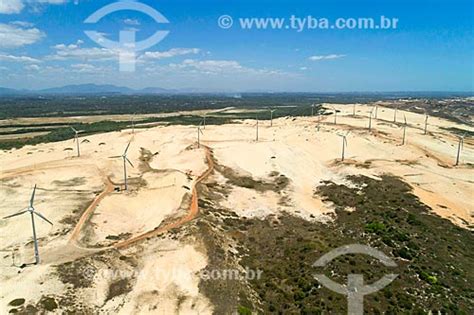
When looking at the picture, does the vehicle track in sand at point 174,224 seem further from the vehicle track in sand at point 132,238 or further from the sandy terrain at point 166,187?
the sandy terrain at point 166,187

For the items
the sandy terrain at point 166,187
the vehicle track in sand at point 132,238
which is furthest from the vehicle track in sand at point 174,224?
the sandy terrain at point 166,187

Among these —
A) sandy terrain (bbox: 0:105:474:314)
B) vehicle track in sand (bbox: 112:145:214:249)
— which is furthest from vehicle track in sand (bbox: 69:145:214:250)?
sandy terrain (bbox: 0:105:474:314)

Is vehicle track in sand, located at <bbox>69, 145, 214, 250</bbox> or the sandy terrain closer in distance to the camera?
the sandy terrain

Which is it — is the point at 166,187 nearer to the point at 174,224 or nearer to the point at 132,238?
the point at 174,224

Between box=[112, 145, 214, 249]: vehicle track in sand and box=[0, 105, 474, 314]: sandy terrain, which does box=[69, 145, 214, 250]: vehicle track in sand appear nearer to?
box=[112, 145, 214, 249]: vehicle track in sand

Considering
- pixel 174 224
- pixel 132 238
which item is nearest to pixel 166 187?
pixel 174 224

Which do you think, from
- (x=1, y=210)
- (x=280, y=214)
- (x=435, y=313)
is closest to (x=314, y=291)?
(x=435, y=313)

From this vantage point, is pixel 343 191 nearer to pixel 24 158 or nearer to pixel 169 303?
pixel 169 303

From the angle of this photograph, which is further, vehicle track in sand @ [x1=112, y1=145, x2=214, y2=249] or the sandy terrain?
vehicle track in sand @ [x1=112, y1=145, x2=214, y2=249]
